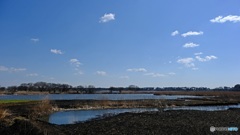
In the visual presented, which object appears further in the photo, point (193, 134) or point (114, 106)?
point (114, 106)

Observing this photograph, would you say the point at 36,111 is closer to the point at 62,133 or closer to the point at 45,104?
the point at 45,104

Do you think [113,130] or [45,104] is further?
[45,104]

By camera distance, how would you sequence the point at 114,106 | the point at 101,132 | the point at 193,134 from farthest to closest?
the point at 114,106 → the point at 101,132 → the point at 193,134

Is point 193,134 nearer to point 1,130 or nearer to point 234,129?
point 234,129

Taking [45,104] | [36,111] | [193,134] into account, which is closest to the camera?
[193,134]

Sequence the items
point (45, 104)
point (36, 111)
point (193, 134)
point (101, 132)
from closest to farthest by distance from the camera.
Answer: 1. point (193, 134)
2. point (101, 132)
3. point (36, 111)
4. point (45, 104)

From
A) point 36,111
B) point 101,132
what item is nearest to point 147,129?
point 101,132

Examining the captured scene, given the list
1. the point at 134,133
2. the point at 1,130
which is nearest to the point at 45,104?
the point at 1,130

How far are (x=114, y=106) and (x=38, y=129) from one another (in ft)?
121

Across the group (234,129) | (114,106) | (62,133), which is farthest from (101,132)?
(114,106)

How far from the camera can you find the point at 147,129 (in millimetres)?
23156

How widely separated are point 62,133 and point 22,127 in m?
2.73

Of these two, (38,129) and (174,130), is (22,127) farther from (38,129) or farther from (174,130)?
(174,130)

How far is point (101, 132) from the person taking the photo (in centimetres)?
2216
